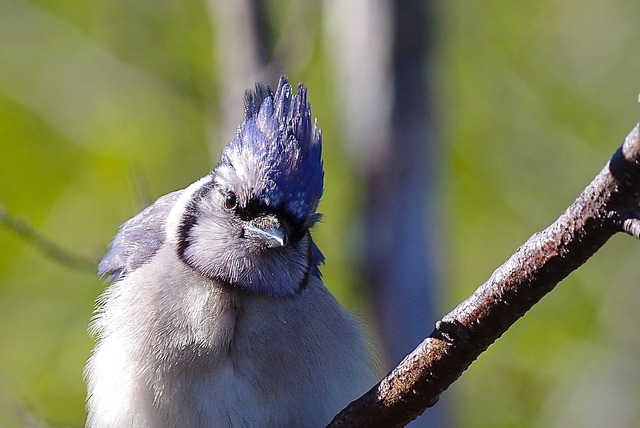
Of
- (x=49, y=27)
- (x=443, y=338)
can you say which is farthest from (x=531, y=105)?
(x=443, y=338)

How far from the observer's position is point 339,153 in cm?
883

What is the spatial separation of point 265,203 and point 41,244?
1.80 m

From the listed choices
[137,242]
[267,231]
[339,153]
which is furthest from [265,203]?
[339,153]

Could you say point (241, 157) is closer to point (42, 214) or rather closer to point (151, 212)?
point (151, 212)

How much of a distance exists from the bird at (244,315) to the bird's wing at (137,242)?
0.47 ft

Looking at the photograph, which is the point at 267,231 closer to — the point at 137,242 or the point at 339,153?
the point at 137,242

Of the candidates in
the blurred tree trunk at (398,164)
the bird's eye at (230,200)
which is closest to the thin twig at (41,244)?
the bird's eye at (230,200)

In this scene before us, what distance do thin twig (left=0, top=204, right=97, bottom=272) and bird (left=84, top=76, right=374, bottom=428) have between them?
0.95 metres

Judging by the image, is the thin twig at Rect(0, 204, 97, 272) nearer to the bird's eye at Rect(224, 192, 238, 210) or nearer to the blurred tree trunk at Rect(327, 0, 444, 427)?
the bird's eye at Rect(224, 192, 238, 210)

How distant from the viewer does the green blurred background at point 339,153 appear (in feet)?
26.3

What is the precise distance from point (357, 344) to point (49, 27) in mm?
5188

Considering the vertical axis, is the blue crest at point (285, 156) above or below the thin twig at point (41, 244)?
above

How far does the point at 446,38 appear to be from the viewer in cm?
773

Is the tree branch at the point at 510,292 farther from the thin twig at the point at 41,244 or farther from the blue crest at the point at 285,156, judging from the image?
the thin twig at the point at 41,244
